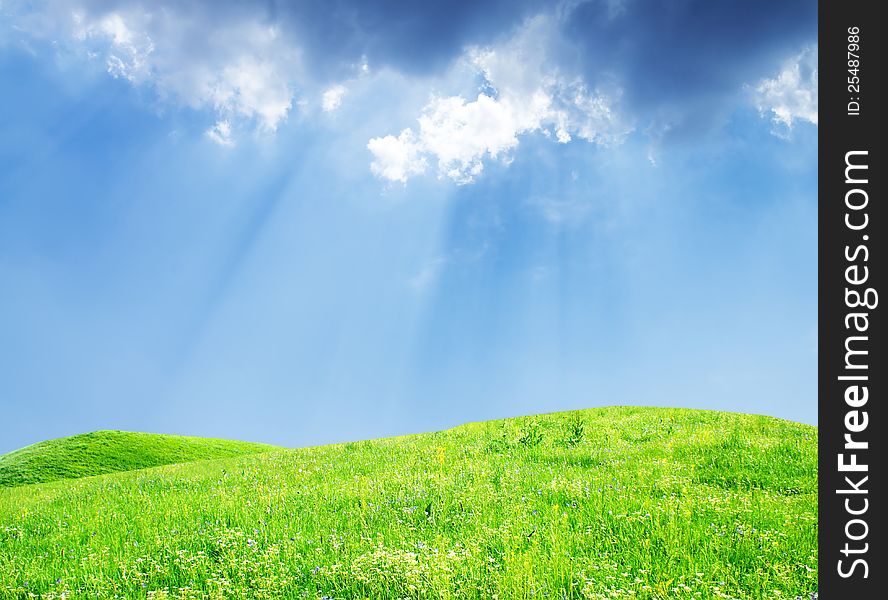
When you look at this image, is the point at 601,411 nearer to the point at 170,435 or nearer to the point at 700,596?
the point at 700,596

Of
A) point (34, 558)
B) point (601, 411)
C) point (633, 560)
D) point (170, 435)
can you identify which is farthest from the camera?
point (170, 435)

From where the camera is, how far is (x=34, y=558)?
8156 millimetres

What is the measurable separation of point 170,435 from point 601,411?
35.4 m

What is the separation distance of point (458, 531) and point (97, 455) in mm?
38394

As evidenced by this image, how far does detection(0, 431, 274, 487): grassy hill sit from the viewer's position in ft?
115

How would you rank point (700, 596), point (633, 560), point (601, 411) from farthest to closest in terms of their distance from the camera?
1. point (601, 411)
2. point (633, 560)
3. point (700, 596)
